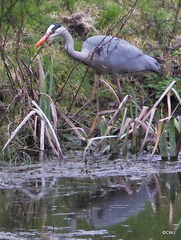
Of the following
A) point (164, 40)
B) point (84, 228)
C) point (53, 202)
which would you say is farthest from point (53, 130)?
point (164, 40)

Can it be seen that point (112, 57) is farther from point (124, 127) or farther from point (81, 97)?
point (124, 127)

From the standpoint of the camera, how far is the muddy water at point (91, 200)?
411 centimetres

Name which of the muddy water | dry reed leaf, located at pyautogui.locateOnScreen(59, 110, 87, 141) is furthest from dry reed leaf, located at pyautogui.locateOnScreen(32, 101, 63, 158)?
dry reed leaf, located at pyautogui.locateOnScreen(59, 110, 87, 141)

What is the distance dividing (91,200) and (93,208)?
0.76ft

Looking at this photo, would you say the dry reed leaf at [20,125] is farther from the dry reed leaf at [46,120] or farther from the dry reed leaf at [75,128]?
the dry reed leaf at [75,128]

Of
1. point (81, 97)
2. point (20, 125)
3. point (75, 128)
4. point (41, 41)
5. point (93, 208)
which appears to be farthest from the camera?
point (41, 41)

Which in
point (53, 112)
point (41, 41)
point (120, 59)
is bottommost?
point (53, 112)

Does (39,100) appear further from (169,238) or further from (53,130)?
(169,238)

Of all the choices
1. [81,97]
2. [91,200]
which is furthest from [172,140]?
[81,97]

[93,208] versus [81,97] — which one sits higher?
[81,97]

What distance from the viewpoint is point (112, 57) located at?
27.4 feet

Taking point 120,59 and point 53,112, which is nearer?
point 53,112

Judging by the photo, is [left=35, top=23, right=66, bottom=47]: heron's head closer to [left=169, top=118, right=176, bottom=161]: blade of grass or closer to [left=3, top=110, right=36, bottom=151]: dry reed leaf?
[left=3, top=110, right=36, bottom=151]: dry reed leaf

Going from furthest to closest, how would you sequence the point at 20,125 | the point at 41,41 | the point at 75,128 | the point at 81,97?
the point at 41,41
the point at 81,97
the point at 75,128
the point at 20,125
